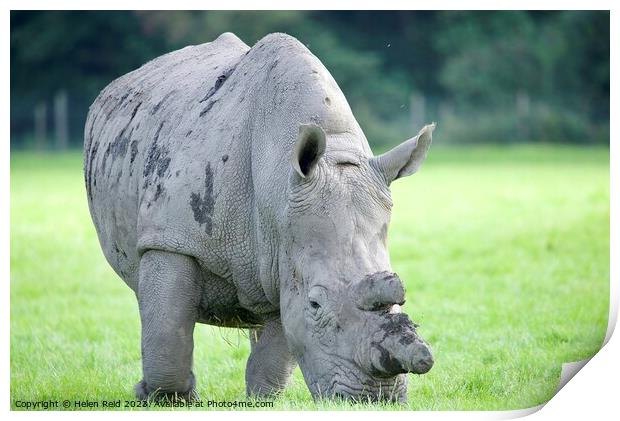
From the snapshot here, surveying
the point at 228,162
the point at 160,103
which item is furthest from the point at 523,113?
the point at 228,162

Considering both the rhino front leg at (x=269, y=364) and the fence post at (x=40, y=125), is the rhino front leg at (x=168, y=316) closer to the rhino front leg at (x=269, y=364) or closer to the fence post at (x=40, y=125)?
the rhino front leg at (x=269, y=364)

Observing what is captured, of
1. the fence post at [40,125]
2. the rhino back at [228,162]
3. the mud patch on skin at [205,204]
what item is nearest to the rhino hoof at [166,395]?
the rhino back at [228,162]

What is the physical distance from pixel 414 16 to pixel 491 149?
17.4ft

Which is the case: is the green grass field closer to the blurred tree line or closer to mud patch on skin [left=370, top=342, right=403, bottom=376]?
mud patch on skin [left=370, top=342, right=403, bottom=376]

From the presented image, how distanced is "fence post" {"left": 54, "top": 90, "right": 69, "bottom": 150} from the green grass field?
0.34m

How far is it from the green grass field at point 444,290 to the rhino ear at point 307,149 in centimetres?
109

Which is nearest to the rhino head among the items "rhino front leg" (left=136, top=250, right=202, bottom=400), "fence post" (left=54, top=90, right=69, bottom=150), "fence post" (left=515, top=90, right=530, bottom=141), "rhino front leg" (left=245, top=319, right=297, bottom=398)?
"rhino front leg" (left=136, top=250, right=202, bottom=400)

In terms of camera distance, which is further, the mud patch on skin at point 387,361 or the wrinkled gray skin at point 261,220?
the wrinkled gray skin at point 261,220

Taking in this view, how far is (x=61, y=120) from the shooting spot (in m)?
15.1

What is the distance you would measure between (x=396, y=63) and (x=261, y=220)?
45.6 ft

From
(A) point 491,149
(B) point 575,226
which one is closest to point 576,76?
(B) point 575,226

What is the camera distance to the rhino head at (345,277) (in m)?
5.02

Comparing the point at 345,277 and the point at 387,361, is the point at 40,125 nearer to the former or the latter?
the point at 345,277
